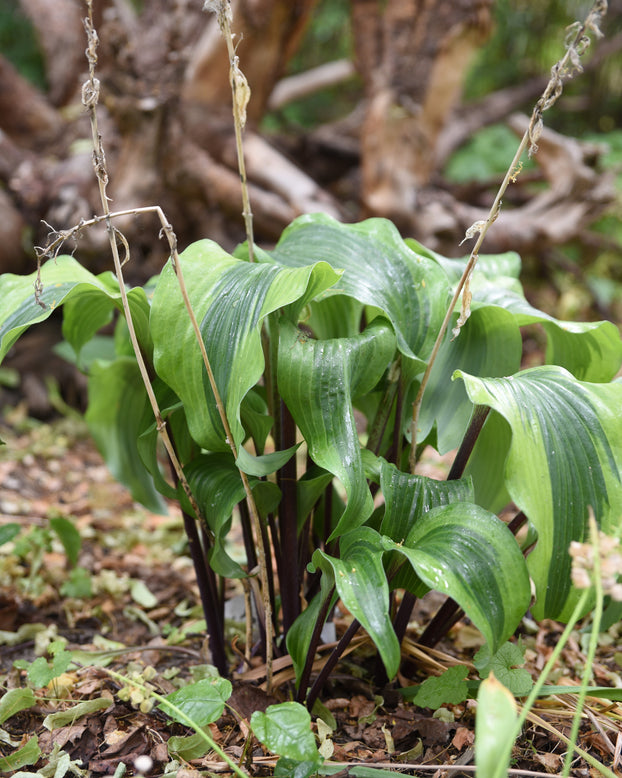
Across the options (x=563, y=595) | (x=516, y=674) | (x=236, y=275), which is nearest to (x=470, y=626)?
(x=516, y=674)

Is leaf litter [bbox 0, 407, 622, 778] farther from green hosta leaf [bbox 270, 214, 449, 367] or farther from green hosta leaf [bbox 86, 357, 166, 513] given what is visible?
green hosta leaf [bbox 270, 214, 449, 367]

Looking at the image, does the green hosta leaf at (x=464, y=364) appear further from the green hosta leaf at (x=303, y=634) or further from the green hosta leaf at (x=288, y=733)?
the green hosta leaf at (x=288, y=733)

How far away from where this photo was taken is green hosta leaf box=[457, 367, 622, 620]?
2.53ft

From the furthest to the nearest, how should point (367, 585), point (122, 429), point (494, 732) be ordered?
1. point (122, 429)
2. point (367, 585)
3. point (494, 732)

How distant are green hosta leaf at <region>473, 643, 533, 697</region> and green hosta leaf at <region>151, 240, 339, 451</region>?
1.54 ft

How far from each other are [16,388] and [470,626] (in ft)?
6.96

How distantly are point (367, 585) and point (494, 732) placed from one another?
0.21 m

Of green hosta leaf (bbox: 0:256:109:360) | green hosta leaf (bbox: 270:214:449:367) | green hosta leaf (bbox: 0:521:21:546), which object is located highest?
green hosta leaf (bbox: 270:214:449:367)

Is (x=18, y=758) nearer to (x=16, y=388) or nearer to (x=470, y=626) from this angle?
(x=470, y=626)

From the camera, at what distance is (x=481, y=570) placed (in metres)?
0.77

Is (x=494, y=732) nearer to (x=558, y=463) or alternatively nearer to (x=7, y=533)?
(x=558, y=463)

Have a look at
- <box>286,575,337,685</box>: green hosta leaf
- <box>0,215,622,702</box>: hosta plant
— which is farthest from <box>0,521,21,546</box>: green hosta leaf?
<box>286,575,337,685</box>: green hosta leaf

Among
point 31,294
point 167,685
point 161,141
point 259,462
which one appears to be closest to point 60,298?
point 31,294

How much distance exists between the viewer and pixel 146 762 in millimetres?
811
